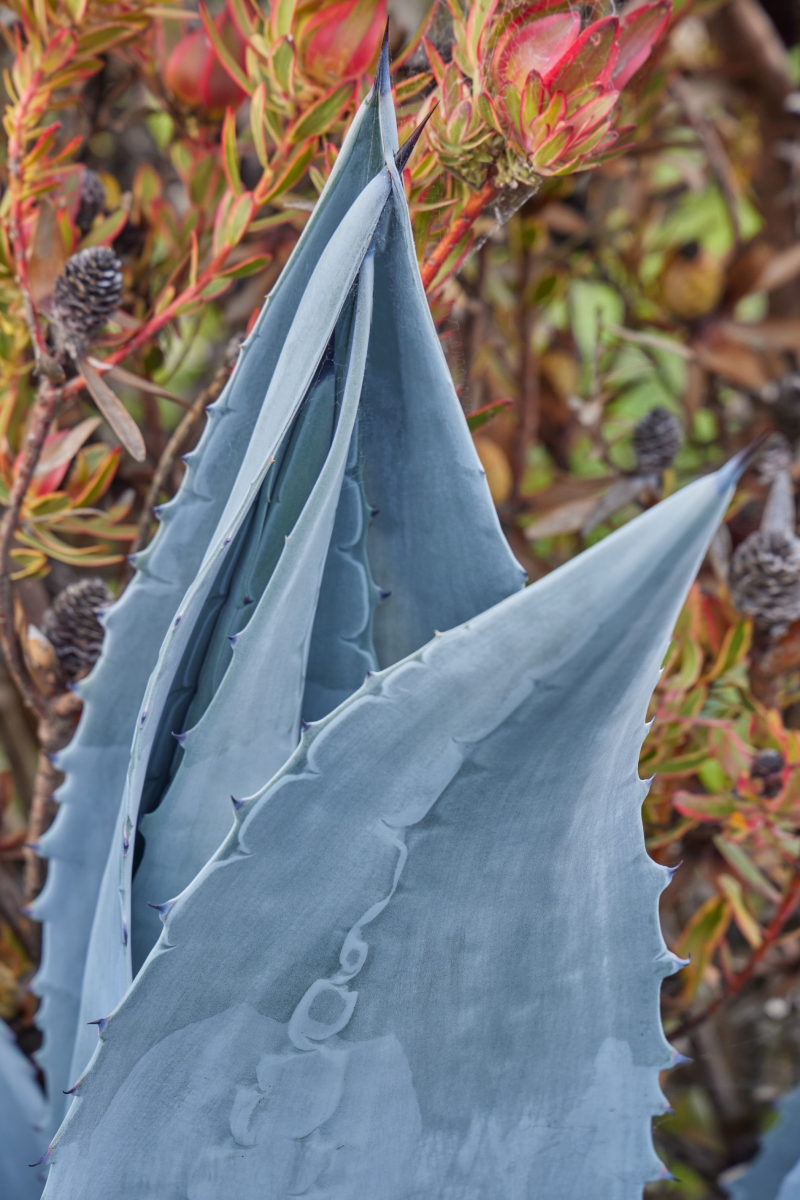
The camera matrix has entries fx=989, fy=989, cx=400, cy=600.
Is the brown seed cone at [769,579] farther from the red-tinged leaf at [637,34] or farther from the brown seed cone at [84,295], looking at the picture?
the brown seed cone at [84,295]

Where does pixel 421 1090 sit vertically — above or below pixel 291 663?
below

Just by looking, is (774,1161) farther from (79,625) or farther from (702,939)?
(79,625)

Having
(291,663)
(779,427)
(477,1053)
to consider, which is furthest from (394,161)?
(779,427)

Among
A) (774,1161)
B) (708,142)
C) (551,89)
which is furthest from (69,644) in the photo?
(708,142)

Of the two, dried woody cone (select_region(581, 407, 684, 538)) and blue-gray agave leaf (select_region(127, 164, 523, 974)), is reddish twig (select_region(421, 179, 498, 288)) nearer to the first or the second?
blue-gray agave leaf (select_region(127, 164, 523, 974))

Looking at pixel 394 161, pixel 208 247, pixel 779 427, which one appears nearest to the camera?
pixel 394 161

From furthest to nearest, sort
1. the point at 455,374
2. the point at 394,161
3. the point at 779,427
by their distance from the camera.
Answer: the point at 779,427, the point at 455,374, the point at 394,161

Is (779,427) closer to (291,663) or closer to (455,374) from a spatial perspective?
(455,374)
